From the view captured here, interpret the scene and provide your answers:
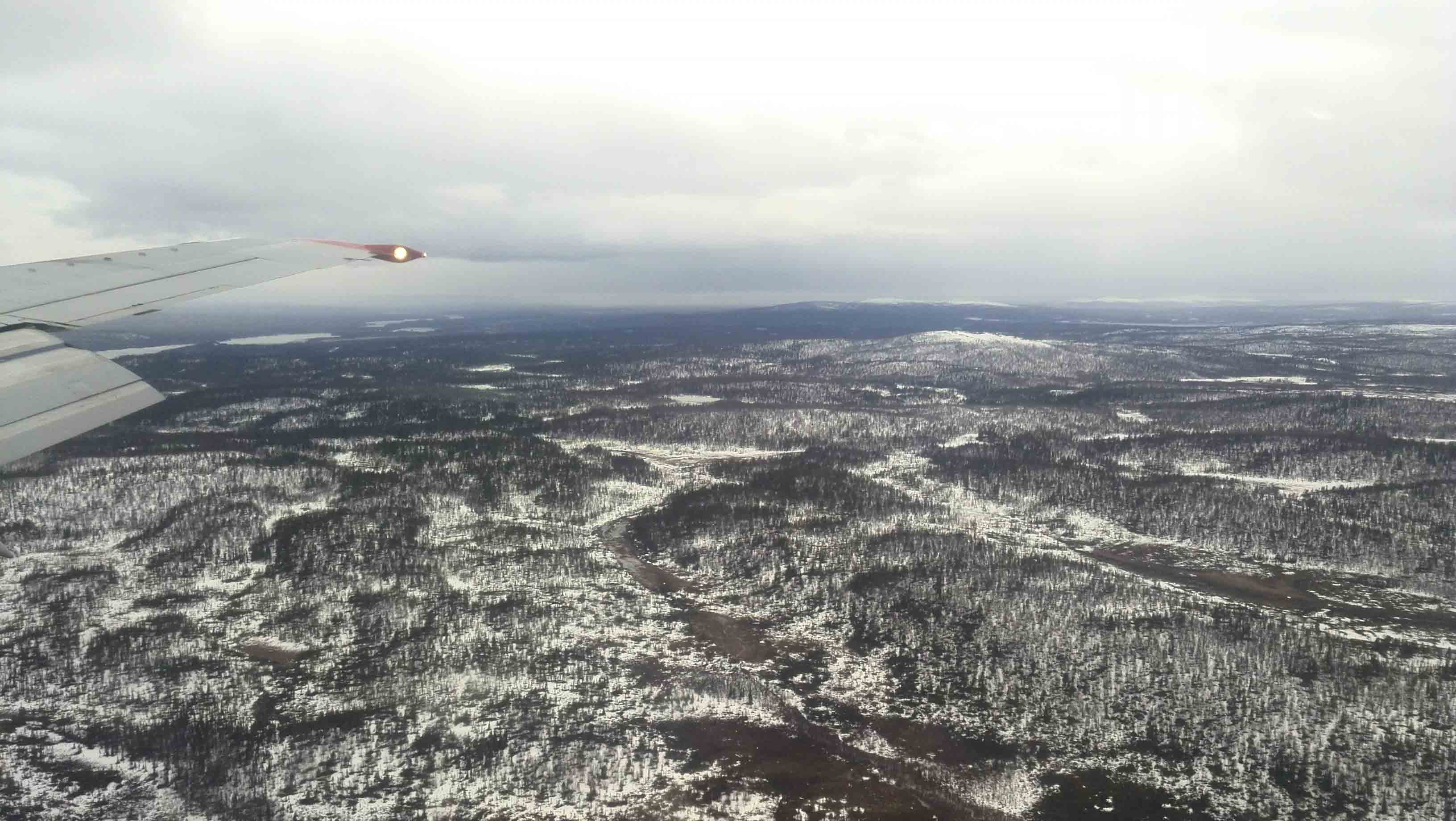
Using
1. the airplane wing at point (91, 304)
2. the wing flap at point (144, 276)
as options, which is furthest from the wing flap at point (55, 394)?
the wing flap at point (144, 276)

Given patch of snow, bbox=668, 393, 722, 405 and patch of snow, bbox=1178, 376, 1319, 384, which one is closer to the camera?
patch of snow, bbox=668, 393, 722, 405

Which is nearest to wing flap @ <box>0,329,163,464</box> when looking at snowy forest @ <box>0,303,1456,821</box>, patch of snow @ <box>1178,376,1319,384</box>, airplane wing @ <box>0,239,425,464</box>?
airplane wing @ <box>0,239,425,464</box>

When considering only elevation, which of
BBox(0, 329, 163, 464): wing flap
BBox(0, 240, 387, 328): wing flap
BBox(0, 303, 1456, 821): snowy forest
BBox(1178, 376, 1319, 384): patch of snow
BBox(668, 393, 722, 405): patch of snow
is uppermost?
BBox(0, 240, 387, 328): wing flap

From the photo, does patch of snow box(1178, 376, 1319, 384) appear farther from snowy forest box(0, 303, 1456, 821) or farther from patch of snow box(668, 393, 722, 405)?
patch of snow box(668, 393, 722, 405)

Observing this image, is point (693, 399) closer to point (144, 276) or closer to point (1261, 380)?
point (1261, 380)

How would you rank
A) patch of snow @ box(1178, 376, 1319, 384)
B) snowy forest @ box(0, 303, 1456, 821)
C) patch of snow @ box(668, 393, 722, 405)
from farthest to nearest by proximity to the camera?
patch of snow @ box(1178, 376, 1319, 384) → patch of snow @ box(668, 393, 722, 405) → snowy forest @ box(0, 303, 1456, 821)

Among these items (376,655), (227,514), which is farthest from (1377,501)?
(227,514)

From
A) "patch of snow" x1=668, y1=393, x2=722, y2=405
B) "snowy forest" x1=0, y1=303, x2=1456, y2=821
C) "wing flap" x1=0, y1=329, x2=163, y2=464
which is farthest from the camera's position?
"patch of snow" x1=668, y1=393, x2=722, y2=405
